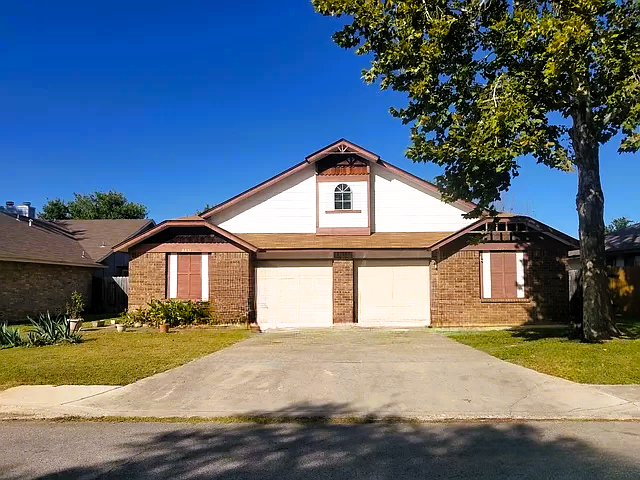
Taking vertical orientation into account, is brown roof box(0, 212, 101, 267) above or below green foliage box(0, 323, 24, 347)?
above

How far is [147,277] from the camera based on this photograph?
1923cm

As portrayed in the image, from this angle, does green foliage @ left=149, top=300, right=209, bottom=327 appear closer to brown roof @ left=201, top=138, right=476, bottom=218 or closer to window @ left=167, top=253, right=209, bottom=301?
window @ left=167, top=253, right=209, bottom=301

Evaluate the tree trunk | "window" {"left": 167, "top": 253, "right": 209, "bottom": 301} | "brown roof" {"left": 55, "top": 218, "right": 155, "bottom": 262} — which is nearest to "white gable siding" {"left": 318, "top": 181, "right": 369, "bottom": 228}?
"window" {"left": 167, "top": 253, "right": 209, "bottom": 301}

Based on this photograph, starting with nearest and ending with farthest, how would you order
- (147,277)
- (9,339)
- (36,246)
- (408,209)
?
1. (9,339)
2. (147,277)
3. (408,209)
4. (36,246)

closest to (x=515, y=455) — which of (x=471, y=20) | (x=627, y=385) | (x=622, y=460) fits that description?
(x=622, y=460)

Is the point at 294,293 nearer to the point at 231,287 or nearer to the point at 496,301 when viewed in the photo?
the point at 231,287

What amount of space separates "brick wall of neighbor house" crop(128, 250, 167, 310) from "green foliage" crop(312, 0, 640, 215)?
10.4 meters

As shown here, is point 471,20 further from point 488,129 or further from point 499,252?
point 499,252

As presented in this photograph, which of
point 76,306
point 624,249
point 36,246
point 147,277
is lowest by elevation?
point 76,306

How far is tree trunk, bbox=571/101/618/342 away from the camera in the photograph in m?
12.8

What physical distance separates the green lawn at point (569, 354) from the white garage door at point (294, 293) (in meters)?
5.13

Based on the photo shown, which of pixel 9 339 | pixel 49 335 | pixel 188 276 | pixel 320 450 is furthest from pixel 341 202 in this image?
pixel 320 450

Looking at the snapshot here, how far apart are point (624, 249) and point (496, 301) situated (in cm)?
838

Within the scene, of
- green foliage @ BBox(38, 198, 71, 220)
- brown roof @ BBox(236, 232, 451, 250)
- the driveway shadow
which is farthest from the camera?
green foliage @ BBox(38, 198, 71, 220)
